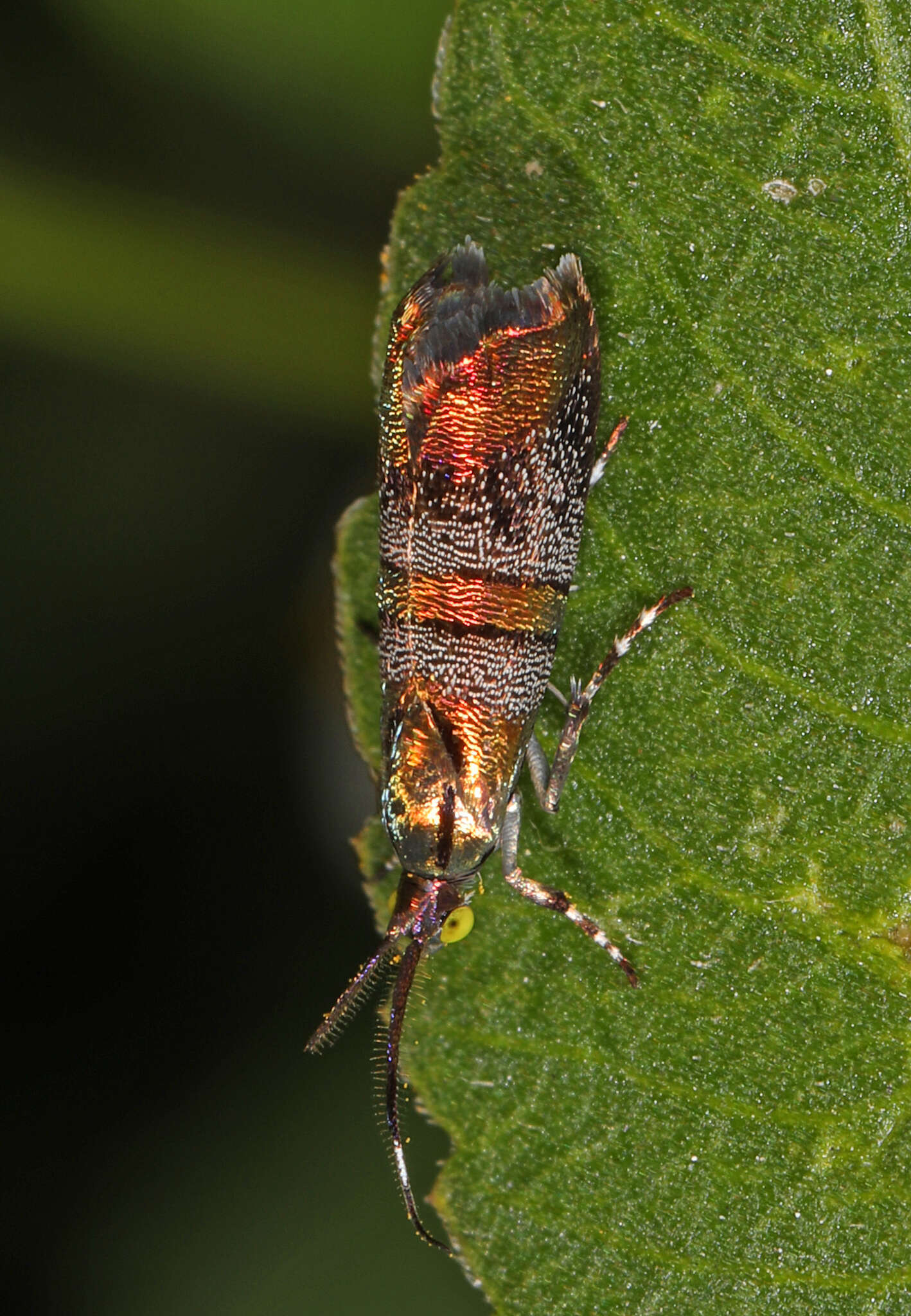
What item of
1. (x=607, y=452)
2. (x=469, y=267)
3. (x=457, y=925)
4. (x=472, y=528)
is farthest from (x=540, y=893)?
(x=469, y=267)

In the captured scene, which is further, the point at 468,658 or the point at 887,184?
the point at 468,658

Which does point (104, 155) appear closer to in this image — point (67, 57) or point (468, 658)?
point (67, 57)

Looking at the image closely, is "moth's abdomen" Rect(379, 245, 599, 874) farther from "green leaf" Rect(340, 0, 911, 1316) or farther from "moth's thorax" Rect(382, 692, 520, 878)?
"green leaf" Rect(340, 0, 911, 1316)

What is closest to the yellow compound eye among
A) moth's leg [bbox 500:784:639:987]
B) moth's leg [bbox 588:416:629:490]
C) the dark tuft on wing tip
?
moth's leg [bbox 500:784:639:987]

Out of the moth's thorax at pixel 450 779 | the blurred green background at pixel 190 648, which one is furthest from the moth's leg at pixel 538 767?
the blurred green background at pixel 190 648

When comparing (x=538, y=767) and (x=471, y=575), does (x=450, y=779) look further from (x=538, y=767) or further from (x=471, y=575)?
(x=471, y=575)

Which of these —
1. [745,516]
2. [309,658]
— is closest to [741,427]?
[745,516]

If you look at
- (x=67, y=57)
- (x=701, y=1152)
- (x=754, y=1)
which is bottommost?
(x=701, y=1152)
